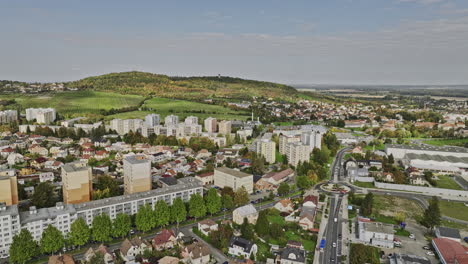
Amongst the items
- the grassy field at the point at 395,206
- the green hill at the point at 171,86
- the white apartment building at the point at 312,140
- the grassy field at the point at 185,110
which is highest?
the green hill at the point at 171,86

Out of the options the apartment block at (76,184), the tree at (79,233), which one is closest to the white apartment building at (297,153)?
the apartment block at (76,184)

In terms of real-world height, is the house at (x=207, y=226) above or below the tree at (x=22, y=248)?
below

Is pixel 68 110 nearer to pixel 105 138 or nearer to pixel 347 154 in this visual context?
pixel 105 138

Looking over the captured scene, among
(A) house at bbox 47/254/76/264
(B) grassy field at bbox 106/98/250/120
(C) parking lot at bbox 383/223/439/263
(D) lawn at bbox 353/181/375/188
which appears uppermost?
(B) grassy field at bbox 106/98/250/120

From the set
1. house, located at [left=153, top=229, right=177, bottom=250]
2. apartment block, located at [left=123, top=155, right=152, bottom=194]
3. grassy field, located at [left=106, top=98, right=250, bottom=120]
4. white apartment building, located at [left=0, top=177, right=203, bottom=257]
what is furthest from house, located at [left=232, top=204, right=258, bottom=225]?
grassy field, located at [left=106, top=98, right=250, bottom=120]

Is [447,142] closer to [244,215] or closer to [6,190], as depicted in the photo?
[244,215]

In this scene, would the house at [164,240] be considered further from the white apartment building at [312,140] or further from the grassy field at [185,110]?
the grassy field at [185,110]

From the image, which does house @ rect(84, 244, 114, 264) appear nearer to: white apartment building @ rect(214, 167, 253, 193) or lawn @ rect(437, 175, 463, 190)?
white apartment building @ rect(214, 167, 253, 193)
